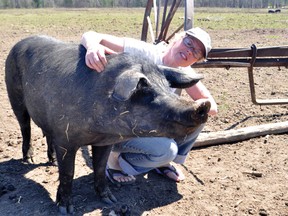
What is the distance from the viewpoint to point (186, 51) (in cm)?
322

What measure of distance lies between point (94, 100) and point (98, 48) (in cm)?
35

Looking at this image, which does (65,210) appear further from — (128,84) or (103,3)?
(103,3)

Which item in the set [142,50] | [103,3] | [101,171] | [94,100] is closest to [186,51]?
[142,50]

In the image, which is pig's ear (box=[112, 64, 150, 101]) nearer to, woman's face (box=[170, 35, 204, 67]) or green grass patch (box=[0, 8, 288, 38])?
woman's face (box=[170, 35, 204, 67])

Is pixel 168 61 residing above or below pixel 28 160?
above

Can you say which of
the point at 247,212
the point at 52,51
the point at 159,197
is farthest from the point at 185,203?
the point at 52,51

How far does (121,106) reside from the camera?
252cm

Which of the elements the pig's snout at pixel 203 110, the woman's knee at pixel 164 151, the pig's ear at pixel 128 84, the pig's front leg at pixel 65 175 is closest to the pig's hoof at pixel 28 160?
the pig's front leg at pixel 65 175

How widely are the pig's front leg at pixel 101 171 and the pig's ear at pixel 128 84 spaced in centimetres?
89

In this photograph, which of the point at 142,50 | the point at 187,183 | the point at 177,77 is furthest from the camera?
the point at 187,183

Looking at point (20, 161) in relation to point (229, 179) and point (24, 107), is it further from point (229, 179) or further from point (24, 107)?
point (229, 179)

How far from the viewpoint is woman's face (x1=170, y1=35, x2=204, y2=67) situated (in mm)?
3210

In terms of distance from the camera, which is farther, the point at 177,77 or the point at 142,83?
the point at 177,77

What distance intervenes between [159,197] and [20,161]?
1.40m
